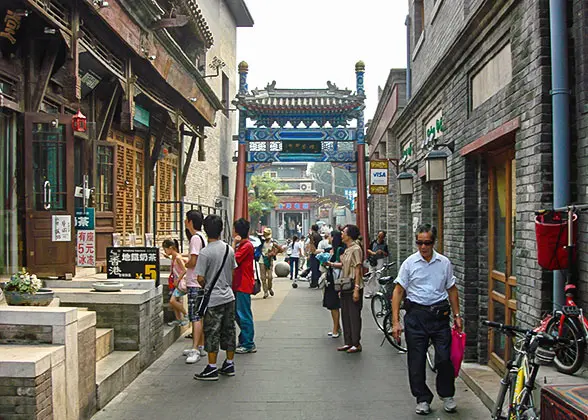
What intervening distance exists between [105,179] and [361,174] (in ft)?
43.4

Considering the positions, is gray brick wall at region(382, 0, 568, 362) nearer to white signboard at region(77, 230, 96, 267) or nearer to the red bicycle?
the red bicycle

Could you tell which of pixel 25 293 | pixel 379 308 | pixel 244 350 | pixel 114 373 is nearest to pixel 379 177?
pixel 379 308

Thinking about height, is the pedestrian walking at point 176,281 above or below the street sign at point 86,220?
below

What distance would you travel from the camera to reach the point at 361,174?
22594mm

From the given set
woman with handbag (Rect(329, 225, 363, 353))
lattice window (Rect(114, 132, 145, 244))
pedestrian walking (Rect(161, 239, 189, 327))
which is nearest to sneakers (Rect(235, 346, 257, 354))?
pedestrian walking (Rect(161, 239, 189, 327))

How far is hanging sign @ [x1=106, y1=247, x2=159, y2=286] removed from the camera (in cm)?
825

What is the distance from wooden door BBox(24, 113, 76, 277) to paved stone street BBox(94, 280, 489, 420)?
69.9 inches

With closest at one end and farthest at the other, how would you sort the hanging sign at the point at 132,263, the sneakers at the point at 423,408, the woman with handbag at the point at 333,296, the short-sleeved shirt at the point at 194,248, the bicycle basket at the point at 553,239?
the bicycle basket at the point at 553,239 < the sneakers at the point at 423,408 < the short-sleeved shirt at the point at 194,248 < the hanging sign at the point at 132,263 < the woman with handbag at the point at 333,296

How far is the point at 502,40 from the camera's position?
6422 mm

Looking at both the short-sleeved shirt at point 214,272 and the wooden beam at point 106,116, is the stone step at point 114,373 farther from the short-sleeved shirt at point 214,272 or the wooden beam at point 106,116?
the wooden beam at point 106,116

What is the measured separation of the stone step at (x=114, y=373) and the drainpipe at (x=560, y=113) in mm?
3944

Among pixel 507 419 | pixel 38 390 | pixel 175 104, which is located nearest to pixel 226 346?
pixel 38 390

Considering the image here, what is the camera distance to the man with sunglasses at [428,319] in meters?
5.79

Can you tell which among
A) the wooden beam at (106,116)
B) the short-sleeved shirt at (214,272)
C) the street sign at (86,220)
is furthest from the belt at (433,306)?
the wooden beam at (106,116)
